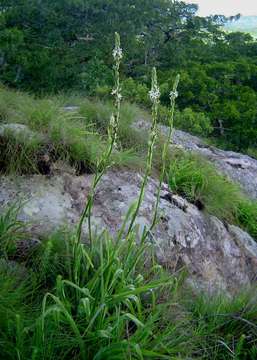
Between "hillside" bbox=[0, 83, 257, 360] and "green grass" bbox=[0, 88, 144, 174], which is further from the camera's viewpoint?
"green grass" bbox=[0, 88, 144, 174]

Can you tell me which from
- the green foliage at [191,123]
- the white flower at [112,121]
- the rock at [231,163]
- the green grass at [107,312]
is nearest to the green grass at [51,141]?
the green grass at [107,312]

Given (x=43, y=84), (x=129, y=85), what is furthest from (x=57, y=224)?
(x=43, y=84)

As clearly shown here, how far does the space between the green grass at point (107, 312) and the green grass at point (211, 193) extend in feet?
5.29

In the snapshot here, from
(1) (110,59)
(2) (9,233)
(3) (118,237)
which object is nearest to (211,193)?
(3) (118,237)

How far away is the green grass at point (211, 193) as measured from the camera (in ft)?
17.2

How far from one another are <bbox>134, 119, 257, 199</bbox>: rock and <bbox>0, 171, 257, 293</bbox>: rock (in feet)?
5.77

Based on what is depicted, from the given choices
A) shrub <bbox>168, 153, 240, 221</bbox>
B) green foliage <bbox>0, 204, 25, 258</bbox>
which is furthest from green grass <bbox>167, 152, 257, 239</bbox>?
green foliage <bbox>0, 204, 25, 258</bbox>

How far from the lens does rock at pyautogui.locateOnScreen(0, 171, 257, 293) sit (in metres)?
Result: 4.05

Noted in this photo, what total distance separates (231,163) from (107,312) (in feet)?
16.1

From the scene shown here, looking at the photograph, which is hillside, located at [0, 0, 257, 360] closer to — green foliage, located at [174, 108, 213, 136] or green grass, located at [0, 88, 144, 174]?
green grass, located at [0, 88, 144, 174]

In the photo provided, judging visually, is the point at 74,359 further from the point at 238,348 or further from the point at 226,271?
the point at 226,271

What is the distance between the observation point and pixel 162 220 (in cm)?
455

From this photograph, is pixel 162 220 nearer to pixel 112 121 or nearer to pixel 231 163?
pixel 112 121

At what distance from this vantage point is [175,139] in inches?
272
